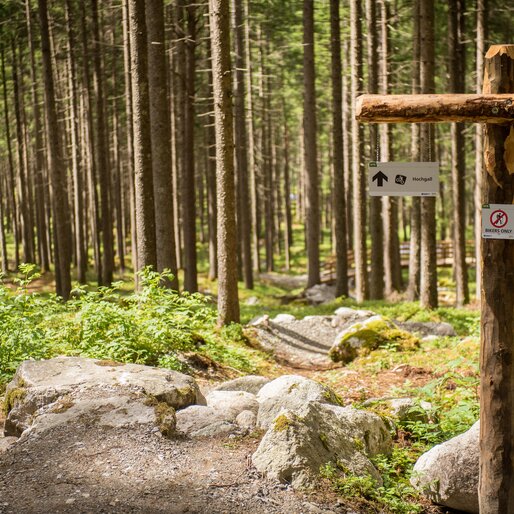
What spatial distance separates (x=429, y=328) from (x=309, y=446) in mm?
9309

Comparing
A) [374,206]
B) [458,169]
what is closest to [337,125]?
[374,206]

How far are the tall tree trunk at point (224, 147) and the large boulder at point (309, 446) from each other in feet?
22.6

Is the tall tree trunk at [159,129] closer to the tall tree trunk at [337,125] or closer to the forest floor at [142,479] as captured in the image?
the tall tree trunk at [337,125]

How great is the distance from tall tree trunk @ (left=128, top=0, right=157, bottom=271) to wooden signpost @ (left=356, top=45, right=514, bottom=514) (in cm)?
838

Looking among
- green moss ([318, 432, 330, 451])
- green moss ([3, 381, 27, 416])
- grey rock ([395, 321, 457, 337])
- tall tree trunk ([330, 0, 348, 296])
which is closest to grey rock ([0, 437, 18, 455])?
green moss ([3, 381, 27, 416])

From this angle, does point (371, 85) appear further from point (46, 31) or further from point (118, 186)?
point (118, 186)

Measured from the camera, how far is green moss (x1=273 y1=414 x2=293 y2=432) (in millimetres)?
6090

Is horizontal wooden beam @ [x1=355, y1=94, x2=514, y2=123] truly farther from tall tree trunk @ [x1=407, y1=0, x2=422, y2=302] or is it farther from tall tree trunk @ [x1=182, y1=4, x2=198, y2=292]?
tall tree trunk @ [x1=182, y1=4, x2=198, y2=292]

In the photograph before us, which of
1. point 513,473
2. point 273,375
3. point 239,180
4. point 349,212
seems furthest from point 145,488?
point 349,212

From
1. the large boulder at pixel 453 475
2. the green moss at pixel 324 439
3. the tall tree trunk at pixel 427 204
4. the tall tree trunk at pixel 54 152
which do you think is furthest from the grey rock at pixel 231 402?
the tall tree trunk at pixel 54 152

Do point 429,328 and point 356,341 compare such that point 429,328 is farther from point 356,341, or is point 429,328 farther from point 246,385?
point 246,385

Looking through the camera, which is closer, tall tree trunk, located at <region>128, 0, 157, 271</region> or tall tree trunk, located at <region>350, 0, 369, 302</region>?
tall tree trunk, located at <region>128, 0, 157, 271</region>

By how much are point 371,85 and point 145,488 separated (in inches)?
594

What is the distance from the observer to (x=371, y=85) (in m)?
18.3
